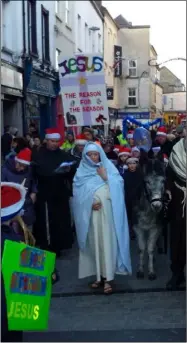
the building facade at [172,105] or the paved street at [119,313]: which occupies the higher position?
the building facade at [172,105]

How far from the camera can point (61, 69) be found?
9820 millimetres

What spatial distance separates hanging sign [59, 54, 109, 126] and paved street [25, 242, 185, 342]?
3.26 m

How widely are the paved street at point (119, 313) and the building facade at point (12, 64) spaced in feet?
36.5

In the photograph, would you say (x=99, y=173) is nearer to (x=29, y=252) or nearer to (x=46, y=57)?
(x=29, y=252)

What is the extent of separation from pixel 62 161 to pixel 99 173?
165 cm

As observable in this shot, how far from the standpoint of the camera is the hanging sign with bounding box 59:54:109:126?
9.55 meters

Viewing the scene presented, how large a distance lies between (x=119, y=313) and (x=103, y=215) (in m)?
1.12

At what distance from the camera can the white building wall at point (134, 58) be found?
21.3 m

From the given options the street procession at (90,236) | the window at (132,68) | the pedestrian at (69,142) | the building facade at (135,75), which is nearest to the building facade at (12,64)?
the building facade at (135,75)

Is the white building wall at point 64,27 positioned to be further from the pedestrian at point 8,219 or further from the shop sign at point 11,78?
the pedestrian at point 8,219

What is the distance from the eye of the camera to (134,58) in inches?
966

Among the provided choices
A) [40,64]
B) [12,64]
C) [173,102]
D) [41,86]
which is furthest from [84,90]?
[173,102]

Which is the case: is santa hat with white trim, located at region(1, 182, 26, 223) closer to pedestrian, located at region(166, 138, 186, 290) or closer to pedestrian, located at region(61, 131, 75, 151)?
pedestrian, located at region(166, 138, 186, 290)

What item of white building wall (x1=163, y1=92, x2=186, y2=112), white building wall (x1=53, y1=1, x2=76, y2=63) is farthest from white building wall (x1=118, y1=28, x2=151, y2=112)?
white building wall (x1=163, y1=92, x2=186, y2=112)
